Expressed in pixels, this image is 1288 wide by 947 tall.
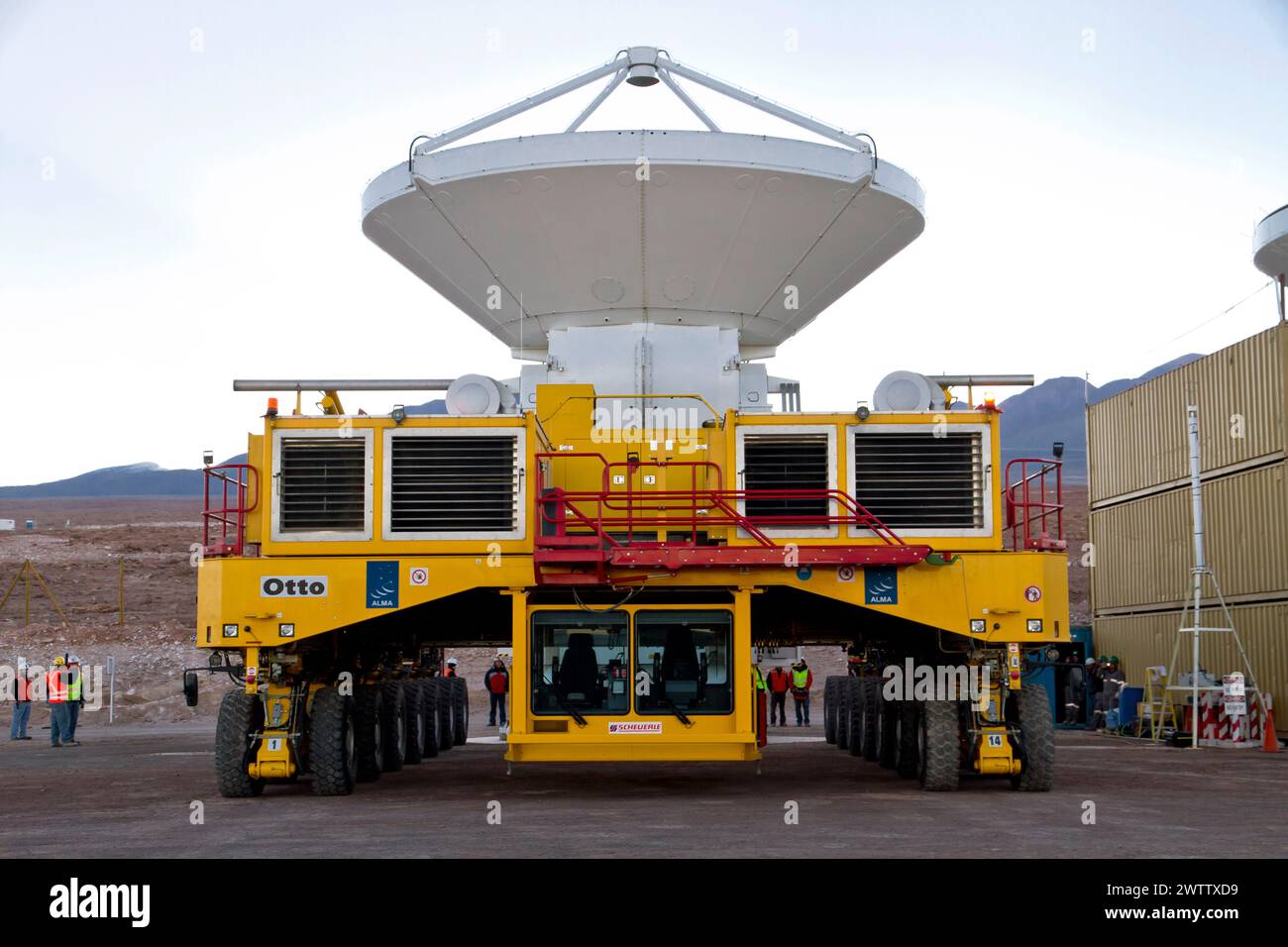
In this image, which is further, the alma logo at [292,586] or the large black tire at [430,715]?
the large black tire at [430,715]

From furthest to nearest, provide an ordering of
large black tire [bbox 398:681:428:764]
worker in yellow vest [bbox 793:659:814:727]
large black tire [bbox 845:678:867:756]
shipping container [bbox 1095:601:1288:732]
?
worker in yellow vest [bbox 793:659:814:727] → shipping container [bbox 1095:601:1288:732] → large black tire [bbox 845:678:867:756] → large black tire [bbox 398:681:428:764]

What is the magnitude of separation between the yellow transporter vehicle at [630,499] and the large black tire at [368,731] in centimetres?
11

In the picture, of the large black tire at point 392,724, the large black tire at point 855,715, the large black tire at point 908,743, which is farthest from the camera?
the large black tire at point 855,715

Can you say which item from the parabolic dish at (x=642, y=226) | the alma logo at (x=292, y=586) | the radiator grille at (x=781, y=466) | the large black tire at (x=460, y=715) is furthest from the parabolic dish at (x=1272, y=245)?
the alma logo at (x=292, y=586)

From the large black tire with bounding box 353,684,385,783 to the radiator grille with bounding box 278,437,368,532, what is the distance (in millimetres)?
2969

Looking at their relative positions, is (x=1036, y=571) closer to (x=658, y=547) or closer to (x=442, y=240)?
(x=658, y=547)

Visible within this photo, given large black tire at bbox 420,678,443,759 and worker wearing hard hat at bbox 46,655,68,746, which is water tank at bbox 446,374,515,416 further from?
worker wearing hard hat at bbox 46,655,68,746

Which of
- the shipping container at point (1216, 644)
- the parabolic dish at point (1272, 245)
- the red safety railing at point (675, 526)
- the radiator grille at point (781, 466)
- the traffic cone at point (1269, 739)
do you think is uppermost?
the parabolic dish at point (1272, 245)

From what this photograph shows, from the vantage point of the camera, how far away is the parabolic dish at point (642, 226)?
55.0 ft

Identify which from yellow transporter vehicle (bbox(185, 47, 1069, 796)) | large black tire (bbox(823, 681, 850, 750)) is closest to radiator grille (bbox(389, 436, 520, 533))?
yellow transporter vehicle (bbox(185, 47, 1069, 796))

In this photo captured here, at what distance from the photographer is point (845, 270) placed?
18.8m

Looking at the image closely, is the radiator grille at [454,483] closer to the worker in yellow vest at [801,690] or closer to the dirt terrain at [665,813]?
A: the dirt terrain at [665,813]

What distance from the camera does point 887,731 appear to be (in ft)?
69.3

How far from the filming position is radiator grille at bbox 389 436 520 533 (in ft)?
51.5
